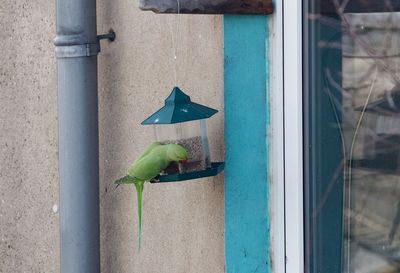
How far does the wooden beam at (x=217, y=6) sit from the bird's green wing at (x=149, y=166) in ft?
1.55

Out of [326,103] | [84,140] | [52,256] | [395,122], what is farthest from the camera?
[52,256]

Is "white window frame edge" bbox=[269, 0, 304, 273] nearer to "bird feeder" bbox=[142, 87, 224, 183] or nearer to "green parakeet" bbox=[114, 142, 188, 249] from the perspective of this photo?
"bird feeder" bbox=[142, 87, 224, 183]

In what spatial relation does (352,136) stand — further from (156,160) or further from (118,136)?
(118,136)

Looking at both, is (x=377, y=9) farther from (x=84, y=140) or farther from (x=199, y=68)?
(x=84, y=140)

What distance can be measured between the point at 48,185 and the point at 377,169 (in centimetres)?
203

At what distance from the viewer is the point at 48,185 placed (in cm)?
410

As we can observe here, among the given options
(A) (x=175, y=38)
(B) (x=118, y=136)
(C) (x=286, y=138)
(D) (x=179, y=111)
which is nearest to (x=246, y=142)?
(C) (x=286, y=138)

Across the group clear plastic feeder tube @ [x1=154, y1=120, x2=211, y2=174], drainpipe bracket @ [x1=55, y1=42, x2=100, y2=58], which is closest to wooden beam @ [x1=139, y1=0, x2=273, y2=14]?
clear plastic feeder tube @ [x1=154, y1=120, x2=211, y2=174]

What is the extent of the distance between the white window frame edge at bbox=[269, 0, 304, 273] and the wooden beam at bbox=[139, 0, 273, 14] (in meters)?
0.06

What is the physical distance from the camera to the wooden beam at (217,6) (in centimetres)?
265

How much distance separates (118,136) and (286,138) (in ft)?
3.39

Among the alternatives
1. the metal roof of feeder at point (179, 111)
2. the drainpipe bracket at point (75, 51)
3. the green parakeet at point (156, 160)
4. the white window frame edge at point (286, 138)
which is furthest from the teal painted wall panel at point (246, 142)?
the drainpipe bracket at point (75, 51)

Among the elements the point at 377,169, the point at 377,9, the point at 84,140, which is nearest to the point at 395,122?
the point at 377,169

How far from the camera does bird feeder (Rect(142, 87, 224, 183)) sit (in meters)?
2.71
